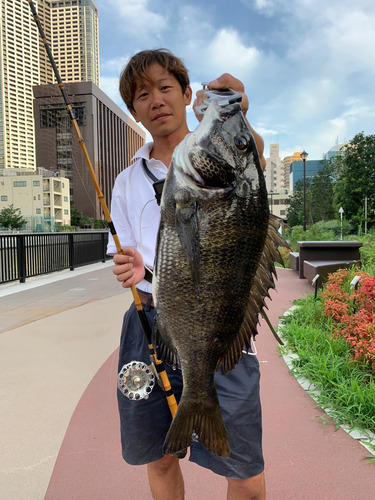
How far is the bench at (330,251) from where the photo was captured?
9.31 m

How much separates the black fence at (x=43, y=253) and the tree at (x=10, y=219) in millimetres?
70484

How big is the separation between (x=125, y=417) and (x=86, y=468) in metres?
1.23

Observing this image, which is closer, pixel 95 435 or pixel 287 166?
pixel 95 435

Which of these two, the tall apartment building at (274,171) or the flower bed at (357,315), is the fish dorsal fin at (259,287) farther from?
the tall apartment building at (274,171)

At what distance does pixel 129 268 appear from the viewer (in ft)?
4.76

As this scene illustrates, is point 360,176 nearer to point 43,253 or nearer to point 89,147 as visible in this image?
point 43,253

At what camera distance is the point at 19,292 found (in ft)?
29.2

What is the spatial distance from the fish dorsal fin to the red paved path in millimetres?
1530

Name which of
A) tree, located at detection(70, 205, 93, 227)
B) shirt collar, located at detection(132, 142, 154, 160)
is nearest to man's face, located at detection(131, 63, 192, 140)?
shirt collar, located at detection(132, 142, 154, 160)

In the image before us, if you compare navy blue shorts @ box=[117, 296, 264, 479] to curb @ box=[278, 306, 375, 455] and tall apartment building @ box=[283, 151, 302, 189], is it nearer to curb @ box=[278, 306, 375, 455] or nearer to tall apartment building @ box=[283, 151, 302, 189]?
curb @ box=[278, 306, 375, 455]

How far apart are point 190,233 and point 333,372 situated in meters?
3.17

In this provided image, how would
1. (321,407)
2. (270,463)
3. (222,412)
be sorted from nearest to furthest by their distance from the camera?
1. (222,412)
2. (270,463)
3. (321,407)

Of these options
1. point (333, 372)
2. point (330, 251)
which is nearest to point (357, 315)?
point (333, 372)

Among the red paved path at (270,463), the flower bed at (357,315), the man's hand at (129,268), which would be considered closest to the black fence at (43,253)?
the red paved path at (270,463)
